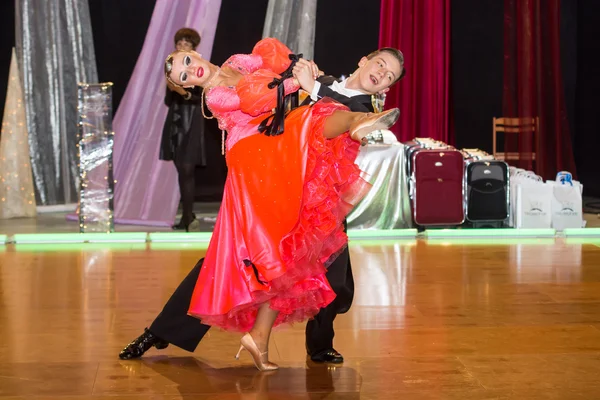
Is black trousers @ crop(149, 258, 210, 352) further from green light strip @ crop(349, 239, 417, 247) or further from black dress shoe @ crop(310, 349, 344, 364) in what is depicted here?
green light strip @ crop(349, 239, 417, 247)

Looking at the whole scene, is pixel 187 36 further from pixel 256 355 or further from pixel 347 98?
pixel 256 355

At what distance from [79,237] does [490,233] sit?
275 cm

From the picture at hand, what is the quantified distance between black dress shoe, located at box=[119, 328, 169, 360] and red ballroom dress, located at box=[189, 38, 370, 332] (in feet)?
1.28

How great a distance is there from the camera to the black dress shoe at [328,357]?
11.6 feet

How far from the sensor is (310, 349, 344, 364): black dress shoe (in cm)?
353

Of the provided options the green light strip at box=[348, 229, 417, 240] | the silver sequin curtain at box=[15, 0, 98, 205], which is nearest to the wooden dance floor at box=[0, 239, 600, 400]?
the green light strip at box=[348, 229, 417, 240]

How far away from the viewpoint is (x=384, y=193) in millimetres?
6793

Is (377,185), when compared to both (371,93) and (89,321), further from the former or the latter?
(371,93)

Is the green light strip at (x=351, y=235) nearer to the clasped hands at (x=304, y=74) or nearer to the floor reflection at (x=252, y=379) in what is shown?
the floor reflection at (x=252, y=379)

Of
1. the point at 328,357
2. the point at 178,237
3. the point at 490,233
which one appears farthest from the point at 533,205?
the point at 328,357

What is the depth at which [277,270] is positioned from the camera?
313cm

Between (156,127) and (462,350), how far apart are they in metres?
4.11

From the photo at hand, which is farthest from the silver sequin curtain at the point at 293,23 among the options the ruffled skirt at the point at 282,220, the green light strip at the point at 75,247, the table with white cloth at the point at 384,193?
the ruffled skirt at the point at 282,220

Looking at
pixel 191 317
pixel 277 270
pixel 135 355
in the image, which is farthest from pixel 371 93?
pixel 135 355
